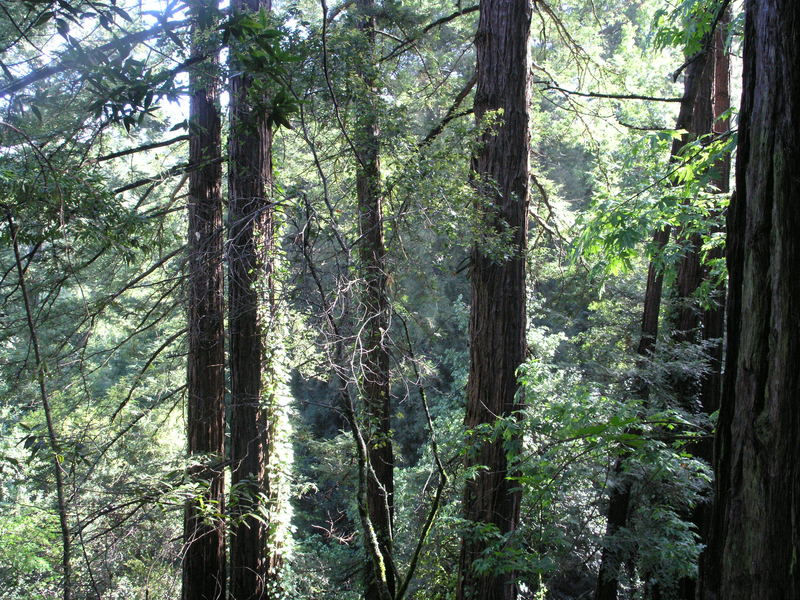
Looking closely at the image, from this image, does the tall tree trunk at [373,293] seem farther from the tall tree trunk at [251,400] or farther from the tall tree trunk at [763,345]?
the tall tree trunk at [763,345]

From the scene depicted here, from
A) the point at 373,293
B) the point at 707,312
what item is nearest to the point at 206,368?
the point at 373,293

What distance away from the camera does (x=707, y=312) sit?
277 inches

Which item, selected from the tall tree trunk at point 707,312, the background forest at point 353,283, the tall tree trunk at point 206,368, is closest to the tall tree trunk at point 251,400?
the background forest at point 353,283

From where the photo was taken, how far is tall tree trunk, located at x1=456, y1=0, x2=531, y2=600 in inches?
177

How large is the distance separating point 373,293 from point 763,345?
179 inches

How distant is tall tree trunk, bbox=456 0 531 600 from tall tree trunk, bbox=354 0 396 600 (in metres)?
0.83

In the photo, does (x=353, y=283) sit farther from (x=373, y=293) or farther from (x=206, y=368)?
(x=206, y=368)

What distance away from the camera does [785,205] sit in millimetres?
1283

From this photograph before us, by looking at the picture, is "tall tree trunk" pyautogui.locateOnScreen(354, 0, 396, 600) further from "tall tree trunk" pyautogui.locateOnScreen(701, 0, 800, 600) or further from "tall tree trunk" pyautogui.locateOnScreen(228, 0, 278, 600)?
"tall tree trunk" pyautogui.locateOnScreen(701, 0, 800, 600)

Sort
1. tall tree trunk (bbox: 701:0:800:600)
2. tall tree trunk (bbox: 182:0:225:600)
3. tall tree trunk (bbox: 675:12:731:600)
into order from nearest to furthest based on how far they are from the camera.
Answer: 1. tall tree trunk (bbox: 701:0:800:600)
2. tall tree trunk (bbox: 182:0:225:600)
3. tall tree trunk (bbox: 675:12:731:600)

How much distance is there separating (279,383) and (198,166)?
2324 millimetres

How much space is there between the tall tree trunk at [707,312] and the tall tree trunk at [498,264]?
2909 mm

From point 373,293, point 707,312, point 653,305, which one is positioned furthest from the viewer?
point 653,305

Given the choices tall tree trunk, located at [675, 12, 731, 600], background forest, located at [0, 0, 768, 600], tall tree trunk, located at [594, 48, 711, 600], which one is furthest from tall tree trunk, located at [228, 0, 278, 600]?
tall tree trunk, located at [675, 12, 731, 600]
